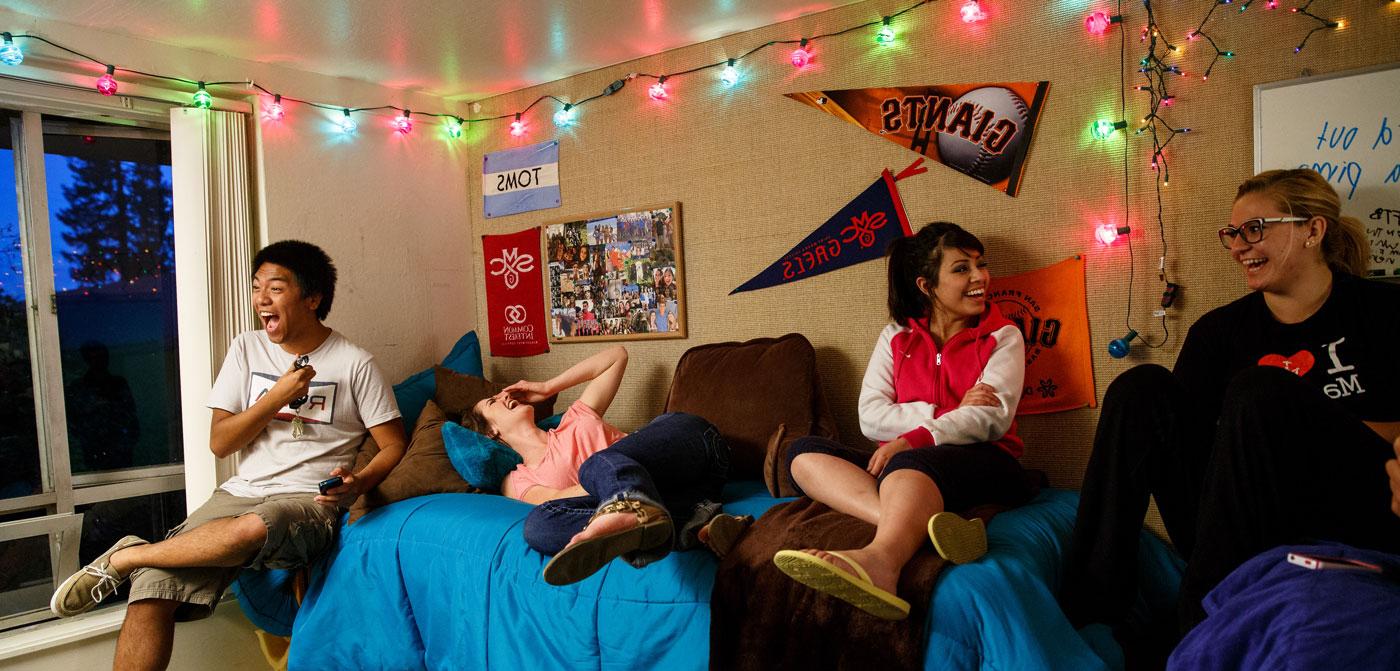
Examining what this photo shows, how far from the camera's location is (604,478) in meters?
2.12

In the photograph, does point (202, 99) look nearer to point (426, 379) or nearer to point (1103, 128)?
point (426, 379)

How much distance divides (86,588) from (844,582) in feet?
6.82

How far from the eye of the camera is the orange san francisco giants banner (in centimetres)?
252

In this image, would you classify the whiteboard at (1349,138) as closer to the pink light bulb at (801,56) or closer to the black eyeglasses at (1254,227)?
the black eyeglasses at (1254,227)

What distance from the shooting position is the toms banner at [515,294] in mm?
3715

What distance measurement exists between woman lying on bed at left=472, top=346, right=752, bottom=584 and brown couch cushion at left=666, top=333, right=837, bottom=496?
203mm

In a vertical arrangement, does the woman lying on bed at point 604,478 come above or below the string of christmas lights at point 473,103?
below

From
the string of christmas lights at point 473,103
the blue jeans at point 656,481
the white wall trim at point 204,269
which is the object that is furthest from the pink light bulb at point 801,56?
the white wall trim at point 204,269

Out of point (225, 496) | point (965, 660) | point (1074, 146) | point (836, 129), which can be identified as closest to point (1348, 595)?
point (965, 660)

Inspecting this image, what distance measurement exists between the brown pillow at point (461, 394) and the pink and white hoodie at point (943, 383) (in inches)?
50.4

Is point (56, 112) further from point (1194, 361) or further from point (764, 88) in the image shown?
point (1194, 361)

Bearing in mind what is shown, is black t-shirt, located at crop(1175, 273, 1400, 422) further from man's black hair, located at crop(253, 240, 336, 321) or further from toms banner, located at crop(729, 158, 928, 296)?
man's black hair, located at crop(253, 240, 336, 321)

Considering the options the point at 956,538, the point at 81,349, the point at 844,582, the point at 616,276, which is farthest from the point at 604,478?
the point at 81,349

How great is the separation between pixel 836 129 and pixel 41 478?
9.52ft
